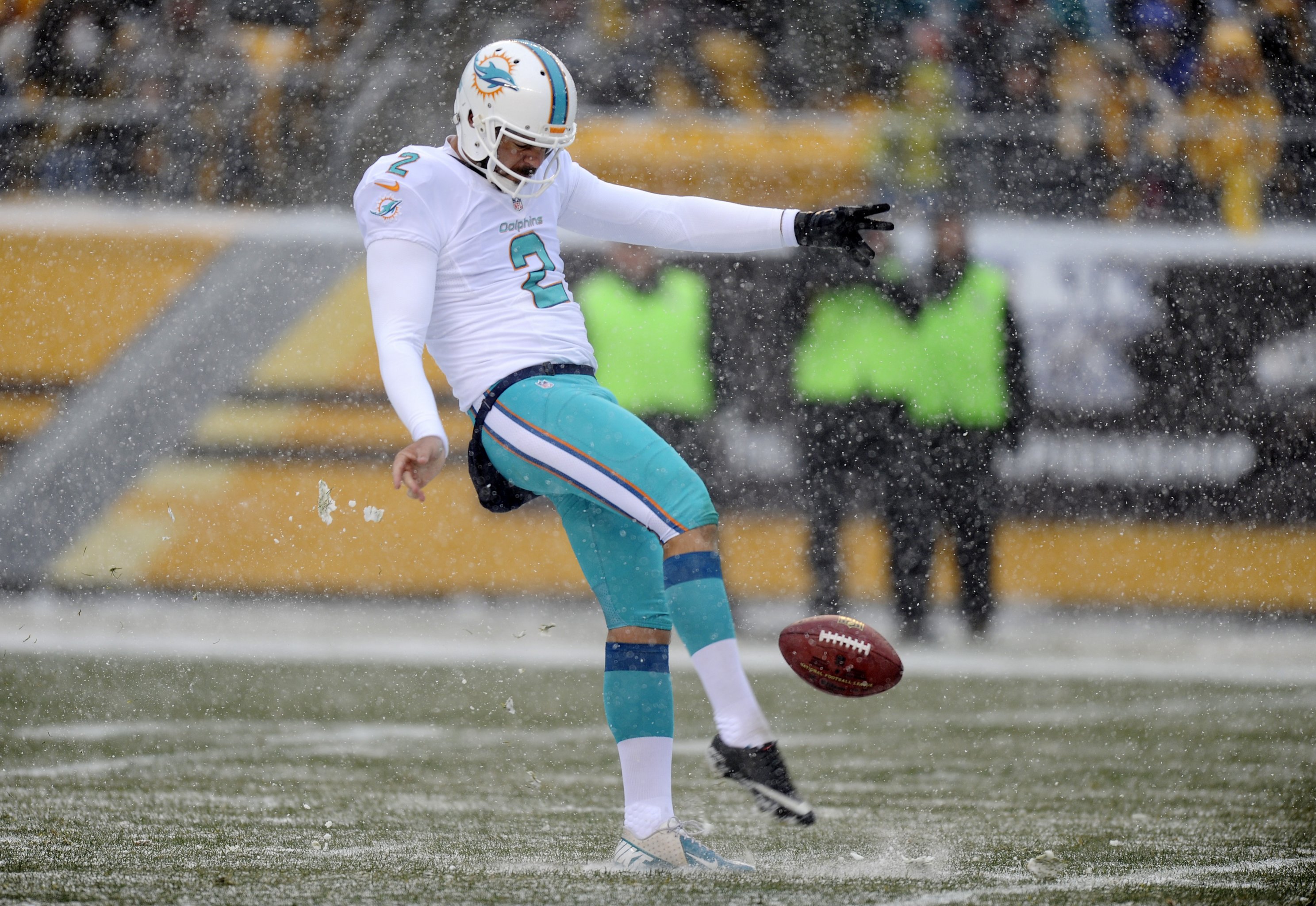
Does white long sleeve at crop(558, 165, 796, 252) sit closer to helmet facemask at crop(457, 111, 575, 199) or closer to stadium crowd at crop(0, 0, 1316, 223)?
helmet facemask at crop(457, 111, 575, 199)

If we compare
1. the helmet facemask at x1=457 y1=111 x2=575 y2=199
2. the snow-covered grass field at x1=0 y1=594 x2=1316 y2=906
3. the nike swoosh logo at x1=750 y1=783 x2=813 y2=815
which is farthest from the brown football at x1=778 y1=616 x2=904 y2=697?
the helmet facemask at x1=457 y1=111 x2=575 y2=199

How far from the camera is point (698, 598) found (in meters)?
3.27

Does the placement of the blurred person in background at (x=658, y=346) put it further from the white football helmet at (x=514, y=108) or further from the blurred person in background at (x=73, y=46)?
the white football helmet at (x=514, y=108)

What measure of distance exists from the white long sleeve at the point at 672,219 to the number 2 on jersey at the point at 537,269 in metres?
0.18

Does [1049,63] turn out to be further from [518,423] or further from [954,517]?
[518,423]

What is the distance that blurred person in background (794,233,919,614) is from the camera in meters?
8.24

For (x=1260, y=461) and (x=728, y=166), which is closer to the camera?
(x=1260, y=461)

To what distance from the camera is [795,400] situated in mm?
8656

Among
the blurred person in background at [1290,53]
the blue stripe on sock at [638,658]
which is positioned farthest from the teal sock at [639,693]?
the blurred person in background at [1290,53]

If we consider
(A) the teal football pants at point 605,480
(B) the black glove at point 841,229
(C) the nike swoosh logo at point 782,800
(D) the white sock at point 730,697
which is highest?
(B) the black glove at point 841,229

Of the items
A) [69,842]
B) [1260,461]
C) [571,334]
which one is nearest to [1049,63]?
[1260,461]

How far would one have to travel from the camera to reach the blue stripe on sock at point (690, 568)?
10.7 feet

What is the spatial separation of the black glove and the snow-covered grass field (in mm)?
1267

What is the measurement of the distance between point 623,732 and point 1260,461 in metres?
6.20
